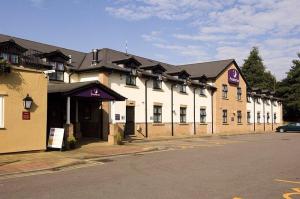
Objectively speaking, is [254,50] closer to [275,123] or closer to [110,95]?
[275,123]

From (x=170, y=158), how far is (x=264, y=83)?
211 feet

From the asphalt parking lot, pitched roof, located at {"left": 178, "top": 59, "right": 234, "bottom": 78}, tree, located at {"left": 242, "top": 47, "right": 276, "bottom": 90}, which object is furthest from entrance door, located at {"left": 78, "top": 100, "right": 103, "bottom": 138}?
tree, located at {"left": 242, "top": 47, "right": 276, "bottom": 90}

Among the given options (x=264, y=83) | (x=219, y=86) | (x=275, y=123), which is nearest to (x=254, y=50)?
(x=264, y=83)

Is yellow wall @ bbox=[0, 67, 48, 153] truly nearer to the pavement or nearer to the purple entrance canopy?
the pavement

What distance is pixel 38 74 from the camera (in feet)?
59.0

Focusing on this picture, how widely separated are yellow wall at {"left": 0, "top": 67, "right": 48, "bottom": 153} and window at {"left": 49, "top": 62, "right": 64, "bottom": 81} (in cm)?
753

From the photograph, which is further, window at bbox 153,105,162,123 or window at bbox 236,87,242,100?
window at bbox 236,87,242,100

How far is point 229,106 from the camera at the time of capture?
45438mm

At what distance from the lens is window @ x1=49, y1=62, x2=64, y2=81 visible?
1007 inches

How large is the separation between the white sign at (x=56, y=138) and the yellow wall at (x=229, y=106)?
85.7 ft

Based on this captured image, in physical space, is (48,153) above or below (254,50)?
below

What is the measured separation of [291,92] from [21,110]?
59757 millimetres

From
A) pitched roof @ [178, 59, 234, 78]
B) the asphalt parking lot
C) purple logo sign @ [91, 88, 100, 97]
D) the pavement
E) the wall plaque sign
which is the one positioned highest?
pitched roof @ [178, 59, 234, 78]

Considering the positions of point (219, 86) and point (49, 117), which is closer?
point (49, 117)
